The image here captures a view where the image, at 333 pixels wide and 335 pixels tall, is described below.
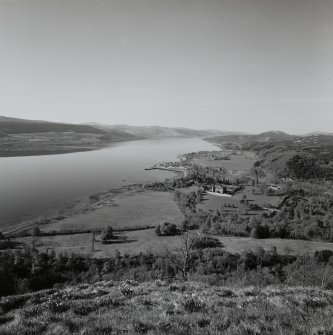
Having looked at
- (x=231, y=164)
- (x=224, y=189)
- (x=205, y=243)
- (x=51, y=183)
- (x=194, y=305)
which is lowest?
(x=205, y=243)

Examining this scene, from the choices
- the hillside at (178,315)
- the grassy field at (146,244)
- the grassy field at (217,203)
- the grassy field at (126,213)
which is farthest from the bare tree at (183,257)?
the grassy field at (217,203)

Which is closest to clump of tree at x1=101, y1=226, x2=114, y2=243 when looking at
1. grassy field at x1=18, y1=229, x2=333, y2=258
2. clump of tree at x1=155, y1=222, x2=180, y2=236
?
grassy field at x1=18, y1=229, x2=333, y2=258

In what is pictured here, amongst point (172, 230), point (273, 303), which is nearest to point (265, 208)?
point (172, 230)

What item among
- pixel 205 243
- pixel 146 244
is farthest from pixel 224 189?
pixel 146 244

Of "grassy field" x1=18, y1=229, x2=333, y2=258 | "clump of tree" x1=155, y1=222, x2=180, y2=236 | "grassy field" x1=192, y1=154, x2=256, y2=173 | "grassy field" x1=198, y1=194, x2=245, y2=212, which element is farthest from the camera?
"grassy field" x1=192, y1=154, x2=256, y2=173

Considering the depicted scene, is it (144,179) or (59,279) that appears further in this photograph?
(144,179)

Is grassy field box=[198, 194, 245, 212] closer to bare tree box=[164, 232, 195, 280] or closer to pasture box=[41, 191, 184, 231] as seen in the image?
pasture box=[41, 191, 184, 231]

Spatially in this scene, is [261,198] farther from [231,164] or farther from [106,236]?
[231,164]

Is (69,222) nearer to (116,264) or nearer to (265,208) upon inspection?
(116,264)
